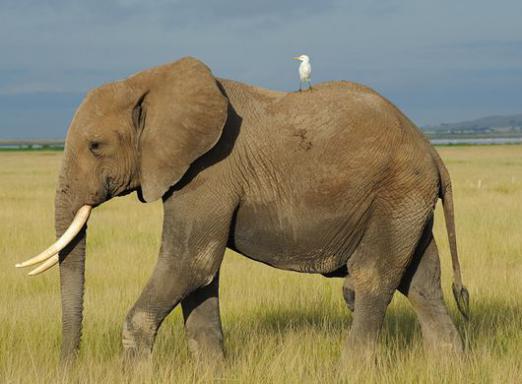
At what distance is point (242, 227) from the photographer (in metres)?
4.82

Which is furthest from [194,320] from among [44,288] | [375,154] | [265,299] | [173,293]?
[44,288]

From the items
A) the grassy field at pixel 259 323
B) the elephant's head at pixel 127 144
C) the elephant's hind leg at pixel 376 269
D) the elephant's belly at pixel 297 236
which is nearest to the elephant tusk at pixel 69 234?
the elephant's head at pixel 127 144

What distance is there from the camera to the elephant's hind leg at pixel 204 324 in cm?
514

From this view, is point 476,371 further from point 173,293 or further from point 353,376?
point 173,293

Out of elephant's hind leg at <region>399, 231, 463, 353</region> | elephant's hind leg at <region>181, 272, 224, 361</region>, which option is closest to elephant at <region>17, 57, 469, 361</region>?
elephant's hind leg at <region>181, 272, 224, 361</region>

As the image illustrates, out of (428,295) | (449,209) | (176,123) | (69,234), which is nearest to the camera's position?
(176,123)

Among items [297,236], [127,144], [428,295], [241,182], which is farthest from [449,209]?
[127,144]

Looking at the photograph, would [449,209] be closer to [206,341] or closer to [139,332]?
[206,341]

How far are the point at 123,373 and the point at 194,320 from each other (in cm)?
61

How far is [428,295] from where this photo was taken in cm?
546

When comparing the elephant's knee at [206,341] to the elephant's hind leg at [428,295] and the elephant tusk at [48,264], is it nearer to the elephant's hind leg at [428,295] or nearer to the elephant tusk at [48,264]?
the elephant tusk at [48,264]

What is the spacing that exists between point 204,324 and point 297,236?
850 mm

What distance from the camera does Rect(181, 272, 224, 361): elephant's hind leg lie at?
16.9 ft

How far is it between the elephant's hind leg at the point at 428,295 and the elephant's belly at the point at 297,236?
0.69 meters
